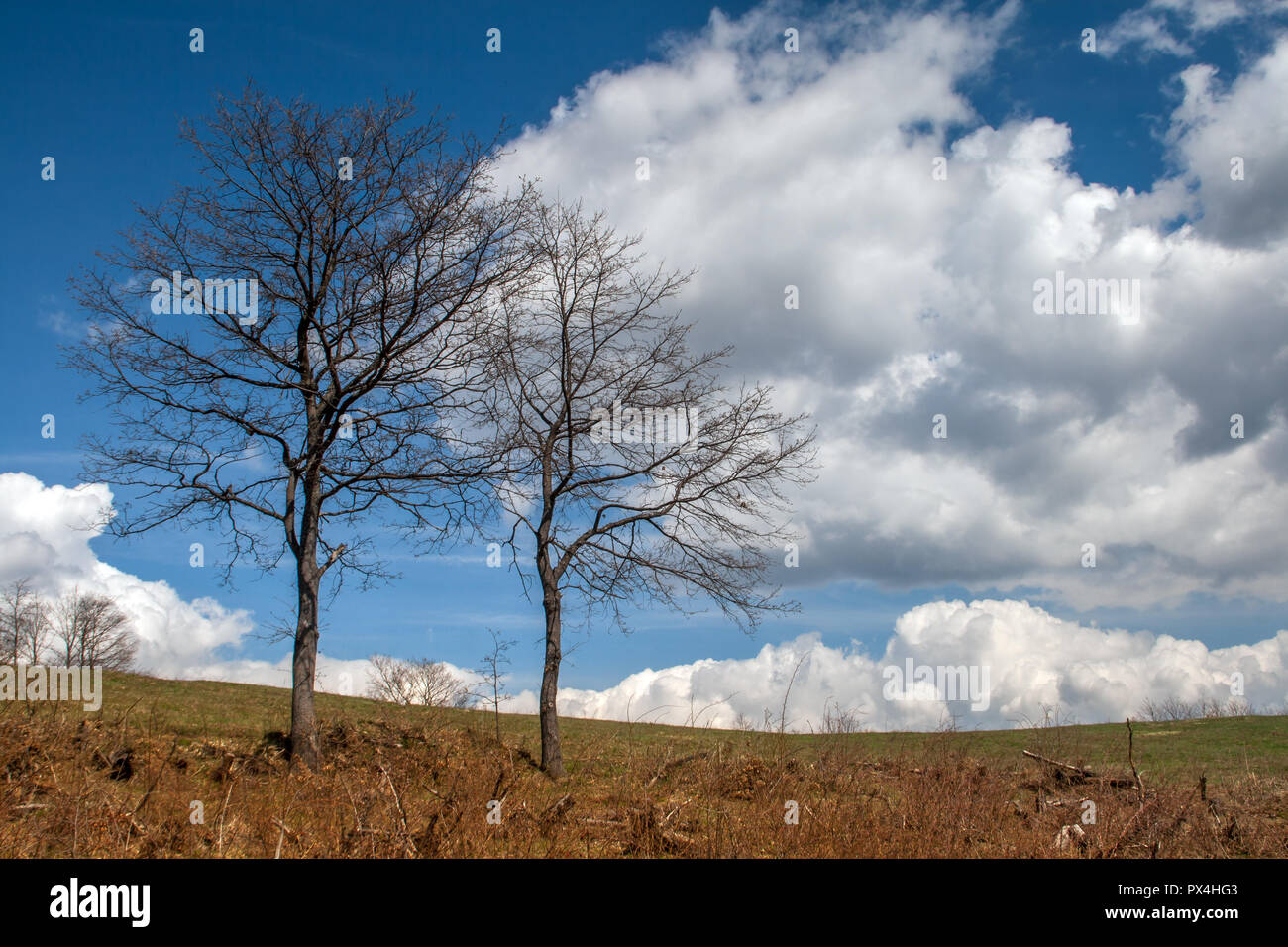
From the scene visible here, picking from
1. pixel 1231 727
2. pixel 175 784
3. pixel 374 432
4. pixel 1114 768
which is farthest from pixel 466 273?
pixel 1231 727

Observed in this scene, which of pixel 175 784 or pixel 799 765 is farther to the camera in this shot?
pixel 799 765

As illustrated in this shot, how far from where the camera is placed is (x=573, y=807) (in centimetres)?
1172

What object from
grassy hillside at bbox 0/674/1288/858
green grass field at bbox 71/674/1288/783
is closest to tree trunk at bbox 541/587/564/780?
grassy hillside at bbox 0/674/1288/858

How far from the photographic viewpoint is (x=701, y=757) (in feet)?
48.8

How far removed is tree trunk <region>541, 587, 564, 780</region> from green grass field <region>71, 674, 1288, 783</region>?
45.1 inches

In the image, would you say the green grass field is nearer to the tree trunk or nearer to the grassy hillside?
the grassy hillside

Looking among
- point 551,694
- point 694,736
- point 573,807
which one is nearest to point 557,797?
point 573,807

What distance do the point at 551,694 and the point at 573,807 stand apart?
581 cm

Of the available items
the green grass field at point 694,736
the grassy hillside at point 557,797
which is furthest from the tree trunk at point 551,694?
the green grass field at point 694,736

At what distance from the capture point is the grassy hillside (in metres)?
8.12

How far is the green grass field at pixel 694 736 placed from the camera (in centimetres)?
1634
